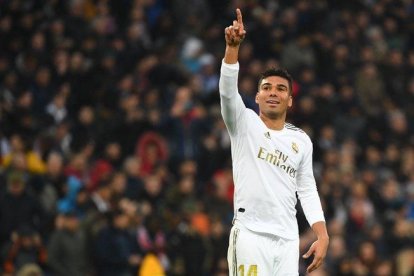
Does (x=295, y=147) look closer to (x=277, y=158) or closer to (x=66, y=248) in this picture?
(x=277, y=158)

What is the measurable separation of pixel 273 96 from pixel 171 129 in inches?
319

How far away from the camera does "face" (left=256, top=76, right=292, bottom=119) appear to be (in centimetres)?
775

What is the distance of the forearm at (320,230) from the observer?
7797 mm

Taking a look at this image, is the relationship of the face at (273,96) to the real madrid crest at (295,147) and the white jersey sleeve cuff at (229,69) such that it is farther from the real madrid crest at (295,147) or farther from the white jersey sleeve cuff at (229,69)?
the white jersey sleeve cuff at (229,69)

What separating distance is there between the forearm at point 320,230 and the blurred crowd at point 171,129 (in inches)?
194

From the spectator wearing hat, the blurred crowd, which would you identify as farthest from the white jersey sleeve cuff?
the spectator wearing hat

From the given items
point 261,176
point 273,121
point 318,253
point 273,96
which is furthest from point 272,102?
point 318,253

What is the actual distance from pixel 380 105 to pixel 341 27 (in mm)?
2073

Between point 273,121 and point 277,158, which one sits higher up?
point 273,121

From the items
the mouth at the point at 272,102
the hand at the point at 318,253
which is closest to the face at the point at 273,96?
the mouth at the point at 272,102

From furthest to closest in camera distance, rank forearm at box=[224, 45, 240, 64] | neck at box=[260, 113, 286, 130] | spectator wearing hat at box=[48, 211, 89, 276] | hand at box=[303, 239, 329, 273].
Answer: spectator wearing hat at box=[48, 211, 89, 276] < neck at box=[260, 113, 286, 130] < hand at box=[303, 239, 329, 273] < forearm at box=[224, 45, 240, 64]

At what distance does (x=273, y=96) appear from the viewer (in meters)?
7.74

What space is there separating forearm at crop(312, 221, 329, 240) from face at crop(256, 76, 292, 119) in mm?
869

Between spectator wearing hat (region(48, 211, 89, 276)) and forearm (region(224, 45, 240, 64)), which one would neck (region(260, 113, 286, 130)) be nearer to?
forearm (region(224, 45, 240, 64))
